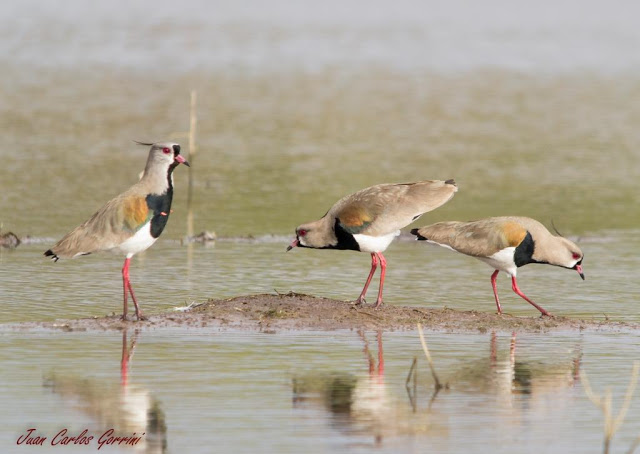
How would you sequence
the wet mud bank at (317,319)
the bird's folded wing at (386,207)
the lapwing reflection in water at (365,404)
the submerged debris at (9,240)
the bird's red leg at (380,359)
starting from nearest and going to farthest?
the lapwing reflection in water at (365,404) < the bird's red leg at (380,359) < the wet mud bank at (317,319) < the bird's folded wing at (386,207) < the submerged debris at (9,240)

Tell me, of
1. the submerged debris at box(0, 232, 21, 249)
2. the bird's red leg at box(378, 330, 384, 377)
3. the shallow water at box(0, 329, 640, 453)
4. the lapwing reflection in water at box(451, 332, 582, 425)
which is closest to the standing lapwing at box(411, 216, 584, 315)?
the shallow water at box(0, 329, 640, 453)

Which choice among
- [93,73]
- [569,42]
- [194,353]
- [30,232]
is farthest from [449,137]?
[569,42]

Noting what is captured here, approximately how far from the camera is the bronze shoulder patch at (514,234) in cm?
1861

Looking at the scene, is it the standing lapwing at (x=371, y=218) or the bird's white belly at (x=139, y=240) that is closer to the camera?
the bird's white belly at (x=139, y=240)

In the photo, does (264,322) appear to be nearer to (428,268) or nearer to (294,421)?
(294,421)

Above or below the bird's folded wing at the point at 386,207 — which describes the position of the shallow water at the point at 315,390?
below

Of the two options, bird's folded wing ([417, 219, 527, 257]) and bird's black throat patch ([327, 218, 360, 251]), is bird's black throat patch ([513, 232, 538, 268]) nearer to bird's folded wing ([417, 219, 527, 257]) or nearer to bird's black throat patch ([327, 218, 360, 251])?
bird's folded wing ([417, 219, 527, 257])

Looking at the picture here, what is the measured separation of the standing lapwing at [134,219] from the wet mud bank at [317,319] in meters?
0.48

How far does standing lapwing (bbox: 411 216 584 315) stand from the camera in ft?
61.1

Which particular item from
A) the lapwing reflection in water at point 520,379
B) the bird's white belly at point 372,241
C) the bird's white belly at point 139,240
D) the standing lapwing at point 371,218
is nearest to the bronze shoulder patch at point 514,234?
the standing lapwing at point 371,218

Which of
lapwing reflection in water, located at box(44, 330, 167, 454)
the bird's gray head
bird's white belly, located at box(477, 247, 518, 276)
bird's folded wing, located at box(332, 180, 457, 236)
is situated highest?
the bird's gray head

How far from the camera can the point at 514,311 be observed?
63.7ft

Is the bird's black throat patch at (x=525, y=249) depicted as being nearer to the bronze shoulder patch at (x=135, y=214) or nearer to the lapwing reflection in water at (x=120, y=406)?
the bronze shoulder patch at (x=135, y=214)

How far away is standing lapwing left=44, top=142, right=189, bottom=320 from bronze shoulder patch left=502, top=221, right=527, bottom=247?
398 cm
